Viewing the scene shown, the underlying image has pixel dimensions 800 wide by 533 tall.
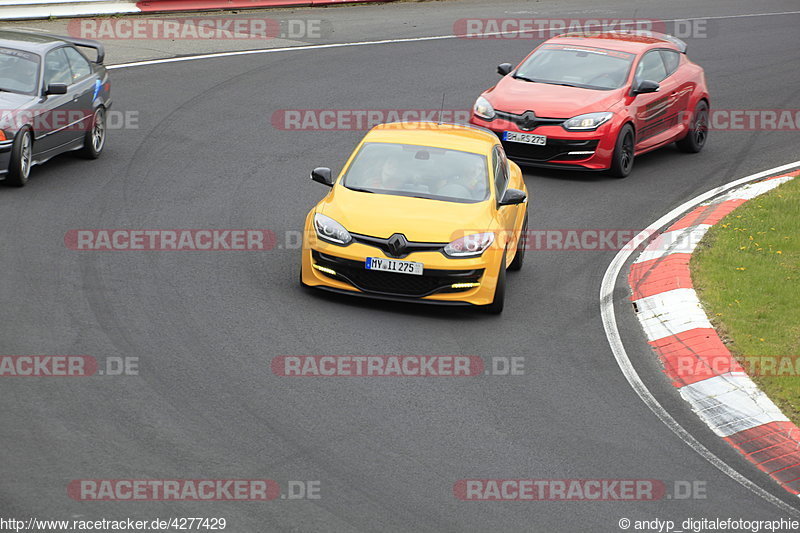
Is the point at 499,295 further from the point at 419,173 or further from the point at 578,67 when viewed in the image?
the point at 578,67

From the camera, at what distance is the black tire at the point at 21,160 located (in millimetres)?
13102

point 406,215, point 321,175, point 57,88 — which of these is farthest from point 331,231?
point 57,88

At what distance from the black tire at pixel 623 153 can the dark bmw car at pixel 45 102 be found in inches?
281

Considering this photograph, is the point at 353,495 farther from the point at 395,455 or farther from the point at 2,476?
the point at 2,476

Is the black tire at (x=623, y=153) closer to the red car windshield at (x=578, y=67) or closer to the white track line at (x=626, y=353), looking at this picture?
the red car windshield at (x=578, y=67)

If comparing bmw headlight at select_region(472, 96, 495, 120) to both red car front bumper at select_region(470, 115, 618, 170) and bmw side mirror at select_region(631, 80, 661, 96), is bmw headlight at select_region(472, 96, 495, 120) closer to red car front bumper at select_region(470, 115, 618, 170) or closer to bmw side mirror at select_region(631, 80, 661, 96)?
red car front bumper at select_region(470, 115, 618, 170)

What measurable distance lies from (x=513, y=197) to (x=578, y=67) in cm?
620

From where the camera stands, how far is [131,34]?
919 inches

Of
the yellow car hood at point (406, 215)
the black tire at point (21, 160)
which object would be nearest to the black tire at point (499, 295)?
the yellow car hood at point (406, 215)

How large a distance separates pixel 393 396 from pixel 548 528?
2.12m

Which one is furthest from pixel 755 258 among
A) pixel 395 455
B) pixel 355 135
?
pixel 355 135

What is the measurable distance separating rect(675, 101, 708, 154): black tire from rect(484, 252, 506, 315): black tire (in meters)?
8.07

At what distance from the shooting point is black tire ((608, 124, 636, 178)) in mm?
15844

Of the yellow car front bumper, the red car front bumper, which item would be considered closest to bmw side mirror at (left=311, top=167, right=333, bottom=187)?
the yellow car front bumper
